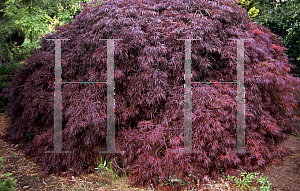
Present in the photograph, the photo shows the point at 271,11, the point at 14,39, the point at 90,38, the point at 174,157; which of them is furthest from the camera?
the point at 14,39

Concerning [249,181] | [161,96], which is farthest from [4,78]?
→ [249,181]

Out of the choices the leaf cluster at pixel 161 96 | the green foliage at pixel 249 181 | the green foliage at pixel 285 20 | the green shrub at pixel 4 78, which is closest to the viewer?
the green foliage at pixel 249 181

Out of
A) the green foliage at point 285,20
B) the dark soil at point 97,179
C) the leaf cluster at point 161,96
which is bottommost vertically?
the dark soil at point 97,179

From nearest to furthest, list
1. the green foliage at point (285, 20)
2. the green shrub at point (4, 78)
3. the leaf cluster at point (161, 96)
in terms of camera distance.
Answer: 1. the leaf cluster at point (161, 96)
2. the green foliage at point (285, 20)
3. the green shrub at point (4, 78)

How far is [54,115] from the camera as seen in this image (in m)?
3.26

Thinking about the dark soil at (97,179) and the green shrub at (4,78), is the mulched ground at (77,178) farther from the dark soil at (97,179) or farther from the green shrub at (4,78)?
the green shrub at (4,78)

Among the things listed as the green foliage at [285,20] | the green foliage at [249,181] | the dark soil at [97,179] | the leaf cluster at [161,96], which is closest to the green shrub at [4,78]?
the leaf cluster at [161,96]

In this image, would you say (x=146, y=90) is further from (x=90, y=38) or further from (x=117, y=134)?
(x=90, y=38)

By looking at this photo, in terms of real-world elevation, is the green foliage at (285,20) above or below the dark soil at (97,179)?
above

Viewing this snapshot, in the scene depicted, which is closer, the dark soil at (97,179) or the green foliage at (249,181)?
the green foliage at (249,181)

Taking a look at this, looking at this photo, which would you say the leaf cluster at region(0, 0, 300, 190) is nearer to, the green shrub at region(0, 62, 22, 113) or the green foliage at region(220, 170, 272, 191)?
the green foliage at region(220, 170, 272, 191)

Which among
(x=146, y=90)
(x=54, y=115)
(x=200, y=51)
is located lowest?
(x=54, y=115)

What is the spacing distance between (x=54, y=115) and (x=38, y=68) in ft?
4.23

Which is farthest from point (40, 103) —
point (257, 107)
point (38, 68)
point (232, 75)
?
point (257, 107)
